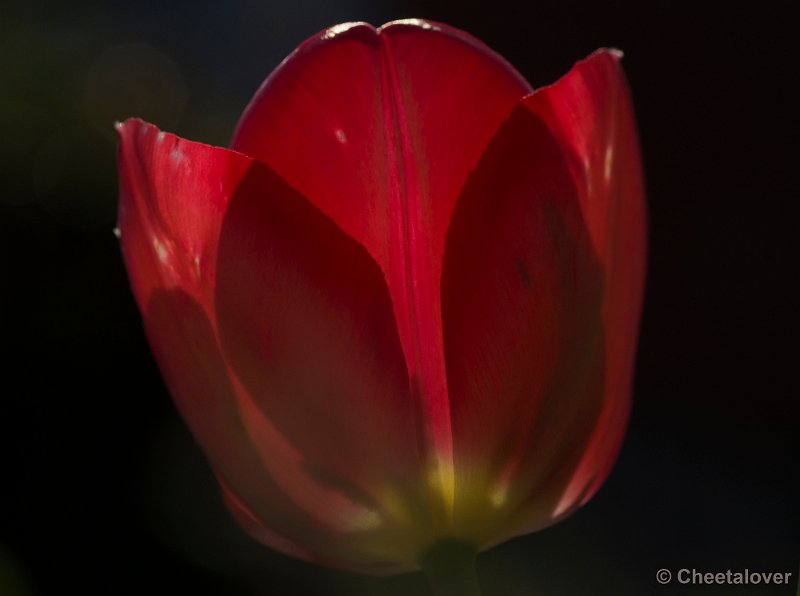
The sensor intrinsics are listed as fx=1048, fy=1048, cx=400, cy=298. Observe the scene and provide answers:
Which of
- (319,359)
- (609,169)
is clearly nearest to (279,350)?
(319,359)

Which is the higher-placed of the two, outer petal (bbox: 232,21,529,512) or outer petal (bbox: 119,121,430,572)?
outer petal (bbox: 232,21,529,512)

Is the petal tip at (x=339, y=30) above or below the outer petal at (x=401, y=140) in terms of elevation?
above

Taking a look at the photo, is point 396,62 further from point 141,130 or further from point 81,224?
point 81,224

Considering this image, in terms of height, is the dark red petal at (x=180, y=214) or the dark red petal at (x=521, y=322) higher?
the dark red petal at (x=180, y=214)

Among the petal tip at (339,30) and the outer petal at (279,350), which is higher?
the petal tip at (339,30)

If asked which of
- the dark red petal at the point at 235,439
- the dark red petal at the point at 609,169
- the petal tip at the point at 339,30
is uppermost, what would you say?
the petal tip at the point at 339,30

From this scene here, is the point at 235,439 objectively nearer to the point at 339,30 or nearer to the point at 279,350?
the point at 279,350
